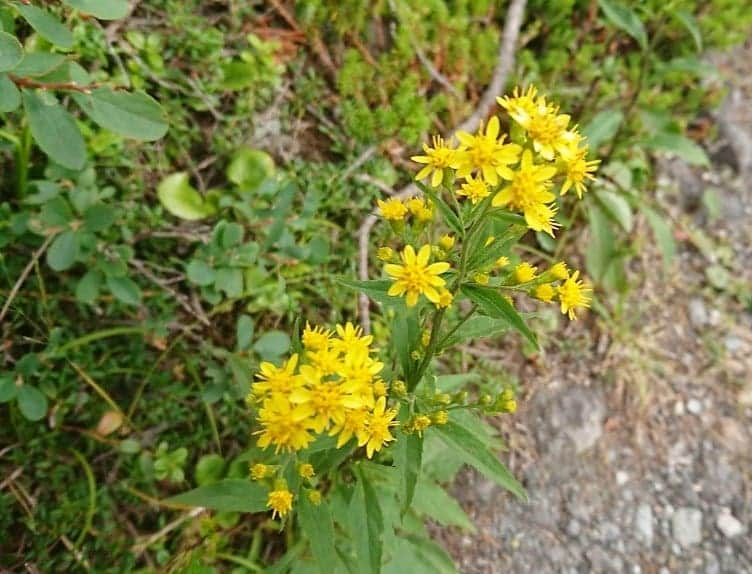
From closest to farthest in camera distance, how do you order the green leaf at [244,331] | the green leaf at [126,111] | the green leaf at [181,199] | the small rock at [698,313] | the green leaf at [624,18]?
the green leaf at [126,111] → the green leaf at [244,331] → the green leaf at [181,199] → the green leaf at [624,18] → the small rock at [698,313]

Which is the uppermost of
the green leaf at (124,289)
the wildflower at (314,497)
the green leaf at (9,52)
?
the green leaf at (9,52)

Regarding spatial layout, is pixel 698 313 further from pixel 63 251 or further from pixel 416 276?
pixel 63 251

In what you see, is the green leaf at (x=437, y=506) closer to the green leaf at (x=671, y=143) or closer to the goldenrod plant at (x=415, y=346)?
the goldenrod plant at (x=415, y=346)

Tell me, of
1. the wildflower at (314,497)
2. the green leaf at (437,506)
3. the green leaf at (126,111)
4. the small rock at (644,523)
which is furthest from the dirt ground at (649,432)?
the green leaf at (126,111)

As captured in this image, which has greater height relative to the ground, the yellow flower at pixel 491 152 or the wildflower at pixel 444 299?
the yellow flower at pixel 491 152

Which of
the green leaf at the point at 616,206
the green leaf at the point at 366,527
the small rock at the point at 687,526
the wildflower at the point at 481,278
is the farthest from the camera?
the green leaf at the point at 616,206

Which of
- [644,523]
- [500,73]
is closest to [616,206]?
[500,73]

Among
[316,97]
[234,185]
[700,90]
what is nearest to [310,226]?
[234,185]

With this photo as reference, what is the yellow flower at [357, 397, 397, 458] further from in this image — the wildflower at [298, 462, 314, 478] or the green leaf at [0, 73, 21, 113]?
the green leaf at [0, 73, 21, 113]
